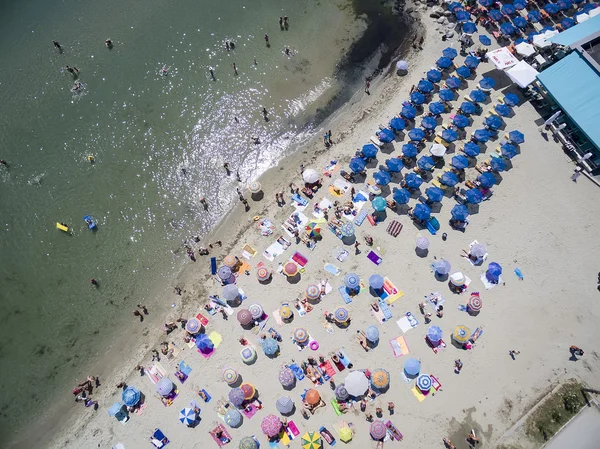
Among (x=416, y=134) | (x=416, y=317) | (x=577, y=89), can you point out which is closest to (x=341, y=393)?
(x=416, y=317)

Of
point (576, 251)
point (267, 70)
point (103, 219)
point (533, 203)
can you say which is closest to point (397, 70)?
point (267, 70)

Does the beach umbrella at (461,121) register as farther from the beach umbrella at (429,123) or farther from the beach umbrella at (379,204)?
the beach umbrella at (379,204)

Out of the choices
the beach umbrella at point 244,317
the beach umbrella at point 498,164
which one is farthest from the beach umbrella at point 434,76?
the beach umbrella at point 244,317

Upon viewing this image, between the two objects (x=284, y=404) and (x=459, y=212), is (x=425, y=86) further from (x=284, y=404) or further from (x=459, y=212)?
(x=284, y=404)

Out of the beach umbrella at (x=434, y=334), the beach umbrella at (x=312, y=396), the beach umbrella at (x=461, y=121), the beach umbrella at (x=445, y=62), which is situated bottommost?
the beach umbrella at (x=434, y=334)

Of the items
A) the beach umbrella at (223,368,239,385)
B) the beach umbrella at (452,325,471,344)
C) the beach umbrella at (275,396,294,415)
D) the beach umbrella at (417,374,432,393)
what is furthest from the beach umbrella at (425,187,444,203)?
the beach umbrella at (223,368,239,385)

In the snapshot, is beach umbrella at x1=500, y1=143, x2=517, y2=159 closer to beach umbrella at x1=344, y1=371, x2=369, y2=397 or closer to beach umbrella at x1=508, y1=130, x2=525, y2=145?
beach umbrella at x1=508, y1=130, x2=525, y2=145
